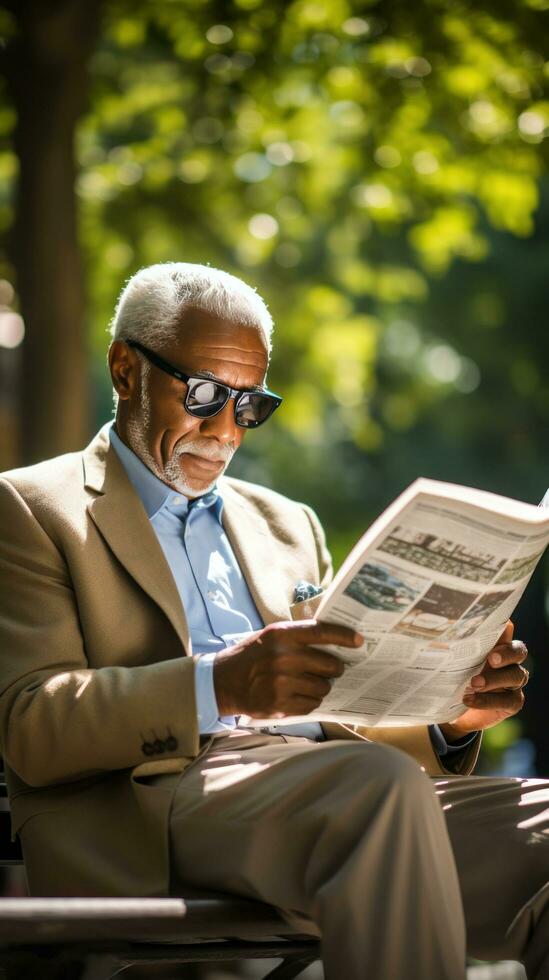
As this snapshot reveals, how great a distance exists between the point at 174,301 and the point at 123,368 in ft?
0.79

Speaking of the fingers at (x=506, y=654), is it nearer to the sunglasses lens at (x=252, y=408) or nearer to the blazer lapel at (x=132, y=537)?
the blazer lapel at (x=132, y=537)

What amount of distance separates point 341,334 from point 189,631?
6671 millimetres

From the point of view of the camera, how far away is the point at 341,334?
9258 mm

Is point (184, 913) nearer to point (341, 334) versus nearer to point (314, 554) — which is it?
point (314, 554)

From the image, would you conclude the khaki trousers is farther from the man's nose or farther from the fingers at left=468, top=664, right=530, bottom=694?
the man's nose

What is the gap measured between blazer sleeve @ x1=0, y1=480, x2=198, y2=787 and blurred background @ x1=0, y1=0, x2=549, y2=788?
379 cm

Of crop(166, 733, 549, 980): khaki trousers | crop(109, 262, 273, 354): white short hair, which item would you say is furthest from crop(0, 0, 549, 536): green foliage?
crop(166, 733, 549, 980): khaki trousers

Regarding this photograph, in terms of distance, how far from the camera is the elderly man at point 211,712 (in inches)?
82.1

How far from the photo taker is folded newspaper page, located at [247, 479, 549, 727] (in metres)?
2.12

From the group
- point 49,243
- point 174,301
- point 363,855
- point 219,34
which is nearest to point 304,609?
point 174,301

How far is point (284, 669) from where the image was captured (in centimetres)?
225

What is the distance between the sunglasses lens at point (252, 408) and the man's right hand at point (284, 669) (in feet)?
2.74

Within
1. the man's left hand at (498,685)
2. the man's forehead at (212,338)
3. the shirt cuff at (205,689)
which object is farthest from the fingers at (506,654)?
the man's forehead at (212,338)

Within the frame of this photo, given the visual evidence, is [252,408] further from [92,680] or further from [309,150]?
[309,150]
